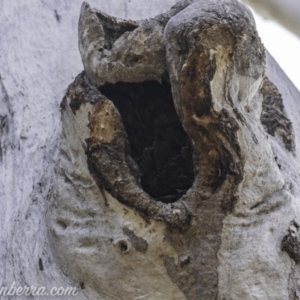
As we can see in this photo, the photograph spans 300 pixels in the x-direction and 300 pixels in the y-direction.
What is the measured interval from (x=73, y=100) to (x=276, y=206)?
1.05ft

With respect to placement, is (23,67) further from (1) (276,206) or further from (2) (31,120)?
(1) (276,206)

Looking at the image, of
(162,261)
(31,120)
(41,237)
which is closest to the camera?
(162,261)

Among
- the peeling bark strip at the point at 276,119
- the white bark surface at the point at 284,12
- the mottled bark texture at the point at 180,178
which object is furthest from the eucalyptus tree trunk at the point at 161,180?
the white bark surface at the point at 284,12

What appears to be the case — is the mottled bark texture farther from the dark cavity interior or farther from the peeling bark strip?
the peeling bark strip

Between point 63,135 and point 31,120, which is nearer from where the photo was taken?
point 63,135

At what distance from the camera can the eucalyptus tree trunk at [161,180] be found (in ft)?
3.17

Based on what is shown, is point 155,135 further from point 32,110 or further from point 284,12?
point 284,12

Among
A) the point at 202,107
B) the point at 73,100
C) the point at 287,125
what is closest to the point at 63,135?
the point at 73,100

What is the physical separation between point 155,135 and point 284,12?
2.83 ft

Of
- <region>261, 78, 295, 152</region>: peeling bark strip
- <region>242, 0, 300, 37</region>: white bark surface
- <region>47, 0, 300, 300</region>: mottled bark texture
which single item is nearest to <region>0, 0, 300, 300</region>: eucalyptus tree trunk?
<region>47, 0, 300, 300</region>: mottled bark texture

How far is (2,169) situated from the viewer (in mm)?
1165

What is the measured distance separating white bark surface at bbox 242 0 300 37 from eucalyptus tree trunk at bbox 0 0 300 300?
77cm

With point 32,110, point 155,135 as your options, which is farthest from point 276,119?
point 32,110

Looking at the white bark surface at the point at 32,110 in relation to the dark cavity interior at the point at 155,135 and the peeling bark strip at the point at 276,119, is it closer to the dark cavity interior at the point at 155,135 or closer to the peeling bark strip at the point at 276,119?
the dark cavity interior at the point at 155,135
